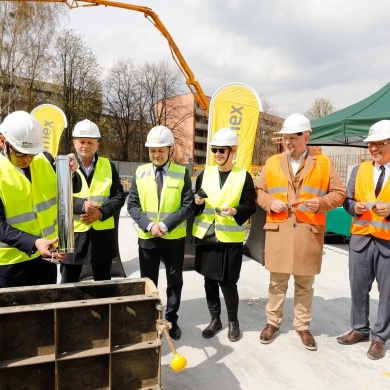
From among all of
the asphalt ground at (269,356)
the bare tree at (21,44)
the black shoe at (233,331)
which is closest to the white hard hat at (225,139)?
the black shoe at (233,331)

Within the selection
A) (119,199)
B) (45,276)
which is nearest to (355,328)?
(119,199)

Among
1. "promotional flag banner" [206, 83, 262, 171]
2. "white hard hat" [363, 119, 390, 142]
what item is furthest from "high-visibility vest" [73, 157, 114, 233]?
"promotional flag banner" [206, 83, 262, 171]

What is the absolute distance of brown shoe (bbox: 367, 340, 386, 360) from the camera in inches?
119

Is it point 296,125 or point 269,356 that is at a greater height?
point 296,125

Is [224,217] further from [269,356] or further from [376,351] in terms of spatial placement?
[376,351]

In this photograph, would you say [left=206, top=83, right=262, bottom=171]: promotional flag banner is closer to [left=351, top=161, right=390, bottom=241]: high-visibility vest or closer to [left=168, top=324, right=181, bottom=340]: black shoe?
[left=351, top=161, right=390, bottom=241]: high-visibility vest

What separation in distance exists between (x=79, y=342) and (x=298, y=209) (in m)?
2.13

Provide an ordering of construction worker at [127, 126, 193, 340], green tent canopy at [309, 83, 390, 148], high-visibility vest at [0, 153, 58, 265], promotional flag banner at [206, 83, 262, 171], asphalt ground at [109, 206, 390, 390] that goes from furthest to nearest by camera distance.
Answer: promotional flag banner at [206, 83, 262, 171], green tent canopy at [309, 83, 390, 148], construction worker at [127, 126, 193, 340], asphalt ground at [109, 206, 390, 390], high-visibility vest at [0, 153, 58, 265]

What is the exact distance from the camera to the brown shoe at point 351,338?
3276 millimetres

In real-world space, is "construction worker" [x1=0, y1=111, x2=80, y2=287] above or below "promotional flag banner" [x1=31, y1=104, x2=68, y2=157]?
below

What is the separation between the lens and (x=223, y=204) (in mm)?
3209

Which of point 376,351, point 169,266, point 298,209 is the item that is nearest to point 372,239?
point 298,209

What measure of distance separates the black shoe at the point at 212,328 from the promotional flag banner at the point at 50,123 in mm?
8581

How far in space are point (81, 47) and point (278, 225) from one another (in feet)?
99.2
